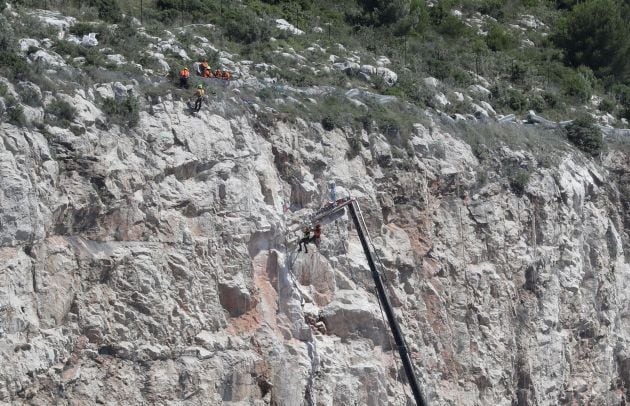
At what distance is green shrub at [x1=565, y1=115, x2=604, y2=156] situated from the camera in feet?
133

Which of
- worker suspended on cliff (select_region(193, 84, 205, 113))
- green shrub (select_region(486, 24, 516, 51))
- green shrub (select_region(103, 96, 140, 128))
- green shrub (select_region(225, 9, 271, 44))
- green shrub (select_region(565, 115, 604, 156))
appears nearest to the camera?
green shrub (select_region(103, 96, 140, 128))

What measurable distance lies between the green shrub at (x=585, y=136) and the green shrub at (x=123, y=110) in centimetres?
1723

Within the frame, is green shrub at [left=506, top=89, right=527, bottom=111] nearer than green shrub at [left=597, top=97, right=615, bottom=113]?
Yes

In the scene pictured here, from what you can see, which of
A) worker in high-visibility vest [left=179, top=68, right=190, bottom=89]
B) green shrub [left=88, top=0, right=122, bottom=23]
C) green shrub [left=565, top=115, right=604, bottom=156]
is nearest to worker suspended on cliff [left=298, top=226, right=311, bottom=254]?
worker in high-visibility vest [left=179, top=68, right=190, bottom=89]

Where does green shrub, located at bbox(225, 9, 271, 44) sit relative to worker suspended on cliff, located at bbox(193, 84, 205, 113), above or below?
below

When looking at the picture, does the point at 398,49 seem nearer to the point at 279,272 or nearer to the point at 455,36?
the point at 455,36

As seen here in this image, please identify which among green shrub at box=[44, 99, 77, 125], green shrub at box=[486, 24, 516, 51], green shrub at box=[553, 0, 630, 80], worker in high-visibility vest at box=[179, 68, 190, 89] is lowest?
green shrub at box=[486, 24, 516, 51]

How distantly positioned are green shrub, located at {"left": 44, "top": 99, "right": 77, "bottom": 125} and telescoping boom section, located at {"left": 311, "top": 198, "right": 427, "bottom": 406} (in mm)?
6402

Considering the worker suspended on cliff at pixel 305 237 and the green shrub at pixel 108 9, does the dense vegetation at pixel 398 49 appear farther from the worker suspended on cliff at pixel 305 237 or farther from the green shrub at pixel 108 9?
the worker suspended on cliff at pixel 305 237

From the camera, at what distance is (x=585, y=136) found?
133 feet

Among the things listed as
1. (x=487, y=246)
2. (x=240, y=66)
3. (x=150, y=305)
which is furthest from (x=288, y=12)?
(x=150, y=305)

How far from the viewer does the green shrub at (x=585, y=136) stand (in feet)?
133

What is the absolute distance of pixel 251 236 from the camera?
2834 centimetres

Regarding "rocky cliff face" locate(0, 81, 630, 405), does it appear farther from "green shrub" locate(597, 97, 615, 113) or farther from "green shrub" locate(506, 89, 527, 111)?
"green shrub" locate(597, 97, 615, 113)
